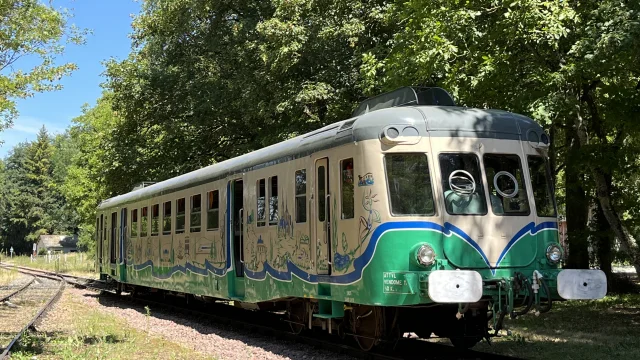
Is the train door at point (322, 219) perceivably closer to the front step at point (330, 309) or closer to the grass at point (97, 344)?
the front step at point (330, 309)

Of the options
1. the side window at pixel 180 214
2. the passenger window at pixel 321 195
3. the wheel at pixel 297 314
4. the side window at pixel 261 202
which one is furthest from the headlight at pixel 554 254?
the side window at pixel 180 214

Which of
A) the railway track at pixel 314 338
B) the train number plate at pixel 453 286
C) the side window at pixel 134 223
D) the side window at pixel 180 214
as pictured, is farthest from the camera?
the side window at pixel 134 223

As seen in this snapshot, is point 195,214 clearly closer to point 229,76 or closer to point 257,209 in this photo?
point 257,209

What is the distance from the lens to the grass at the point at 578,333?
31.8ft

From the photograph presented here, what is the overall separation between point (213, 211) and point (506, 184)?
6451mm

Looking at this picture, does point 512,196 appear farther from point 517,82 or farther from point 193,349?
point 193,349

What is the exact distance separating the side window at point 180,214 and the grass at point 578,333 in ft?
23.0

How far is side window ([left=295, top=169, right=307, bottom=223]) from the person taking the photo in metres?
9.90

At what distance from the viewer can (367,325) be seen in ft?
30.0

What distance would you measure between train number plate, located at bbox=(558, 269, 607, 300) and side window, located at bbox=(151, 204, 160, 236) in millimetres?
10989

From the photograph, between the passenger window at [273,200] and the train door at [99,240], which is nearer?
the passenger window at [273,200]

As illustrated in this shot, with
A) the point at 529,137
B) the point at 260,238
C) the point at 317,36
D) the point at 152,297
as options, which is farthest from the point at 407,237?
the point at 152,297

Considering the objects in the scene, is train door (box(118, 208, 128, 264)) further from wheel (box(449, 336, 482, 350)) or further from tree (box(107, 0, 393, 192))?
wheel (box(449, 336, 482, 350))

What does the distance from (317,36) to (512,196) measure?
1245cm
